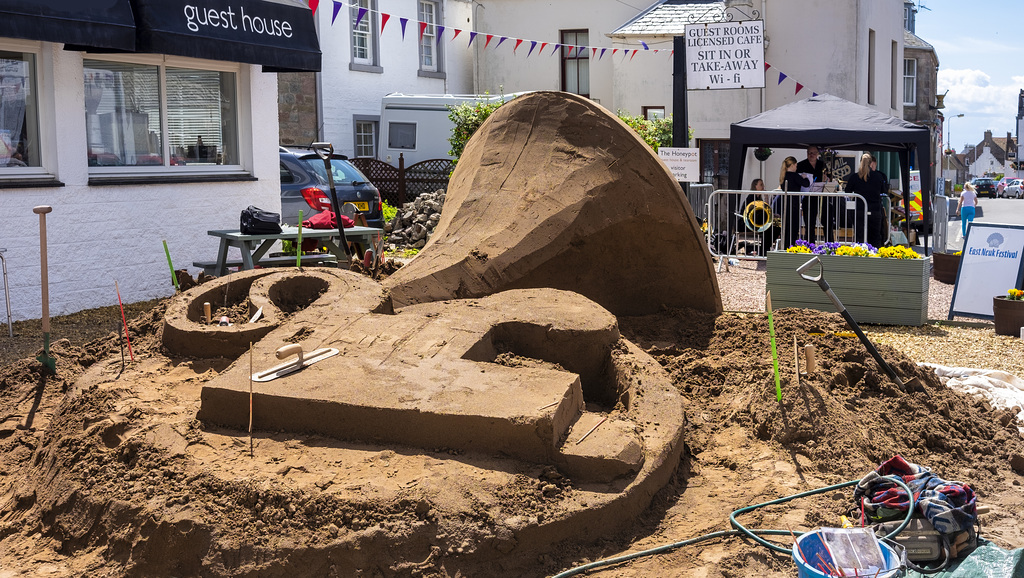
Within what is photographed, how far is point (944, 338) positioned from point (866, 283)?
977mm

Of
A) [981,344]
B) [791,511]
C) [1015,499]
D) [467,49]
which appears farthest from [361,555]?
[467,49]

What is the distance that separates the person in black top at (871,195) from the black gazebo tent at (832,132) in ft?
2.40

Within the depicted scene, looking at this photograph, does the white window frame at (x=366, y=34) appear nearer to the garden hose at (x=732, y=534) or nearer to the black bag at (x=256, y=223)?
the black bag at (x=256, y=223)

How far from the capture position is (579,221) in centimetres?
670

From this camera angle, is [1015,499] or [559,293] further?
[559,293]

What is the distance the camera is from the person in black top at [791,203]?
1365cm

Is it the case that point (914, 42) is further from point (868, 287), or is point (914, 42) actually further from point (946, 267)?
point (868, 287)

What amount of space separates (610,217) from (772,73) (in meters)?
14.8

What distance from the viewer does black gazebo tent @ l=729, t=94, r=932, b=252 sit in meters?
13.8

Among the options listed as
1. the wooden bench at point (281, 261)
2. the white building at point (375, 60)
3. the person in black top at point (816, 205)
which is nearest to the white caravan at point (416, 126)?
the white building at point (375, 60)

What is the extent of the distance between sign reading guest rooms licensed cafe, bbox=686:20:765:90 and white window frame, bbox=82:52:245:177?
6364 millimetres

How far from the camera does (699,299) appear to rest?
7047 millimetres

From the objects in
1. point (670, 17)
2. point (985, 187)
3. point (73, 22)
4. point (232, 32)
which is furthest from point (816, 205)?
point (985, 187)

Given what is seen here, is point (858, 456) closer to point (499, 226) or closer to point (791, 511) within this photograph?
point (791, 511)
